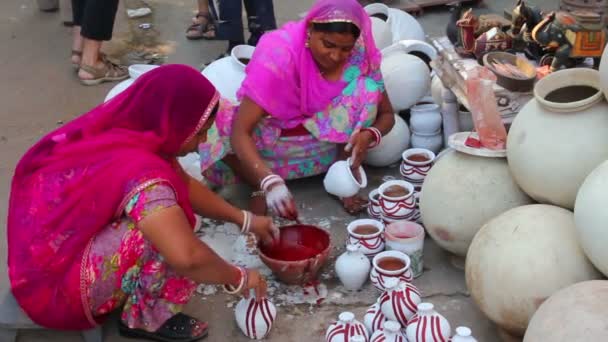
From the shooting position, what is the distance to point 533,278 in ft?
6.85

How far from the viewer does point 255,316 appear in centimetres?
233

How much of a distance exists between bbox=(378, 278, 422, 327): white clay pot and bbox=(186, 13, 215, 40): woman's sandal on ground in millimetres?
3698

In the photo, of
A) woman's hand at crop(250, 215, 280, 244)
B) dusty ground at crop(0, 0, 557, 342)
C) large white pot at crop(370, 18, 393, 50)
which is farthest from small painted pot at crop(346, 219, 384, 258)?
large white pot at crop(370, 18, 393, 50)

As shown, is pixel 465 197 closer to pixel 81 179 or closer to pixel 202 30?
pixel 81 179

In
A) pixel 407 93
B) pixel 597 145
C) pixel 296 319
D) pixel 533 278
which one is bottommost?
pixel 296 319

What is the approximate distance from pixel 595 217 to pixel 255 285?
1.01 metres

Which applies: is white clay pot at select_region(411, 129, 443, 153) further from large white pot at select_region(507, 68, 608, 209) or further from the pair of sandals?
the pair of sandals

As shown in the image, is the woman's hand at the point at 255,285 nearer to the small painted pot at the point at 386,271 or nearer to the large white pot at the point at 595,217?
the small painted pot at the point at 386,271

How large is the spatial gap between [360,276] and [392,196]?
44cm

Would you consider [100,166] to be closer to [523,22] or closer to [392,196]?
[392,196]

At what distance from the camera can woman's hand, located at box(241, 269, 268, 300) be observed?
2.24 metres

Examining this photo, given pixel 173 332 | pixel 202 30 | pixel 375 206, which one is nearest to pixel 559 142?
pixel 375 206

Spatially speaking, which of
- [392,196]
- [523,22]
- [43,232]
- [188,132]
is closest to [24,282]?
[43,232]

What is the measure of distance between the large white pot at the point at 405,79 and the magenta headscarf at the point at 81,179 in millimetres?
1319
